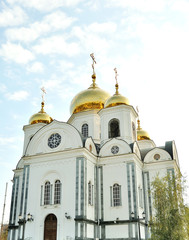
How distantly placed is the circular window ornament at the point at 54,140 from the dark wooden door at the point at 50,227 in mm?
5426

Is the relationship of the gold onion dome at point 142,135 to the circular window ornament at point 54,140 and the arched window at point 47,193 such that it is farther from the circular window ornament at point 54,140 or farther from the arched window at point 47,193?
the arched window at point 47,193

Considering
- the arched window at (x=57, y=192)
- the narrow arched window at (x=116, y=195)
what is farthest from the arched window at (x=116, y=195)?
the arched window at (x=57, y=192)

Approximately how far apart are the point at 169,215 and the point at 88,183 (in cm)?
801

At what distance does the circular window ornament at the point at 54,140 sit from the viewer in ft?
76.2

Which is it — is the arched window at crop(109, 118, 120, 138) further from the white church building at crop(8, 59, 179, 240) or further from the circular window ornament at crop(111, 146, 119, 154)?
the circular window ornament at crop(111, 146, 119, 154)

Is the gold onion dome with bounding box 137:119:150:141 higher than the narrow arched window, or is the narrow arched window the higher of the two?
the gold onion dome with bounding box 137:119:150:141

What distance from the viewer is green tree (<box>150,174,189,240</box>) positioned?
14.8 m

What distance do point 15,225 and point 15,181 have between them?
423 centimetres

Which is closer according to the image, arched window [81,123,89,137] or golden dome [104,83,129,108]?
golden dome [104,83,129,108]

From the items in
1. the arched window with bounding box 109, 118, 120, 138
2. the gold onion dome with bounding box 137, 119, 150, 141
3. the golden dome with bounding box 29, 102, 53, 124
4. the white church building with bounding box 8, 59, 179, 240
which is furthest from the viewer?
the gold onion dome with bounding box 137, 119, 150, 141

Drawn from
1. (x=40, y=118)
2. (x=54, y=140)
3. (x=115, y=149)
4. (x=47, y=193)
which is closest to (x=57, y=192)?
(x=47, y=193)

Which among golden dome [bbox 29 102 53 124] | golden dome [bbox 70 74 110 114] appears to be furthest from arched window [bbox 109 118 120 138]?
golden dome [bbox 29 102 53 124]

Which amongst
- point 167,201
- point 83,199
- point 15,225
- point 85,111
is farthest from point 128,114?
point 15,225

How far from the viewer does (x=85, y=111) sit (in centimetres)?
2877
